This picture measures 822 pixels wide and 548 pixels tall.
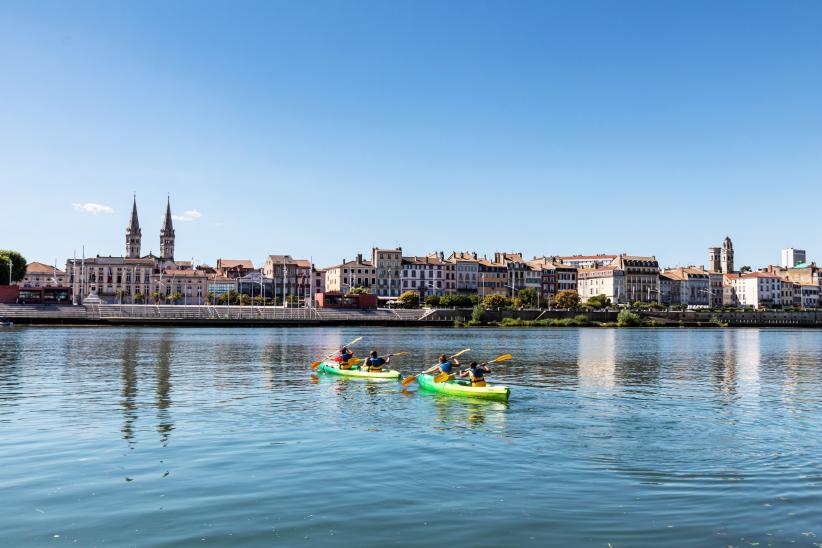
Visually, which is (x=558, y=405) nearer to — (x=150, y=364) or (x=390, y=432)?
(x=390, y=432)

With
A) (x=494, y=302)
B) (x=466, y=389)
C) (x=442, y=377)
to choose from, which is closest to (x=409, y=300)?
(x=494, y=302)

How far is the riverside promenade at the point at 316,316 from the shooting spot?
121m

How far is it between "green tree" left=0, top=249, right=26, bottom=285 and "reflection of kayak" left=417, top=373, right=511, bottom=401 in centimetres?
13190

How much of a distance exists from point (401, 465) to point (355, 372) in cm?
2087

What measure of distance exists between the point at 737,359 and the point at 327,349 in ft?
111

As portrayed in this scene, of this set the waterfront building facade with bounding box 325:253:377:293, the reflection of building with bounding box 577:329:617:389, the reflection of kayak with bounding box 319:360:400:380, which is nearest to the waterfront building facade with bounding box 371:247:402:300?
the waterfront building facade with bounding box 325:253:377:293

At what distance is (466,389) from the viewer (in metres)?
29.8

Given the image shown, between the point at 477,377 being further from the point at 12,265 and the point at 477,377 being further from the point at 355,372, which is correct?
the point at 12,265

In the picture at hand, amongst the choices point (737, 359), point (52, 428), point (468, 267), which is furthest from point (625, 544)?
point (468, 267)

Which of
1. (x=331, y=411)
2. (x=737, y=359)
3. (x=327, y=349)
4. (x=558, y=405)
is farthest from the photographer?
(x=327, y=349)

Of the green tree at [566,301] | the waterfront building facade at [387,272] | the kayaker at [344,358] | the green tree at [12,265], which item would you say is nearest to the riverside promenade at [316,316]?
the green tree at [566,301]

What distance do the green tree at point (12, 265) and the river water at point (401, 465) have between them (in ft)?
398

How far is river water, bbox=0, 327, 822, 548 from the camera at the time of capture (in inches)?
504

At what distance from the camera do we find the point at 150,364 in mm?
46250
